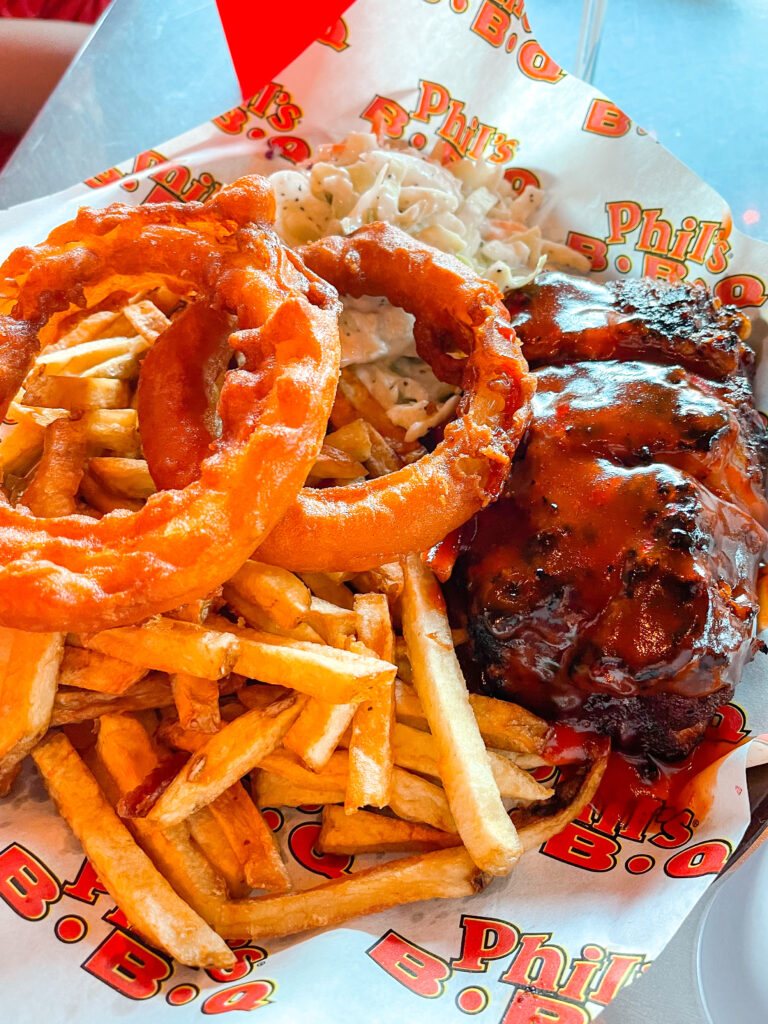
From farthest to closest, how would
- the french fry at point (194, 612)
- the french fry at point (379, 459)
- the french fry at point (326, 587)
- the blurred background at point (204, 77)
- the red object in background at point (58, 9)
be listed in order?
the red object in background at point (58, 9) < the blurred background at point (204, 77) < the french fry at point (379, 459) < the french fry at point (326, 587) < the french fry at point (194, 612)

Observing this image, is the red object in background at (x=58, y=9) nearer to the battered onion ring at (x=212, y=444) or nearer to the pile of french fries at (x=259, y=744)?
the battered onion ring at (x=212, y=444)

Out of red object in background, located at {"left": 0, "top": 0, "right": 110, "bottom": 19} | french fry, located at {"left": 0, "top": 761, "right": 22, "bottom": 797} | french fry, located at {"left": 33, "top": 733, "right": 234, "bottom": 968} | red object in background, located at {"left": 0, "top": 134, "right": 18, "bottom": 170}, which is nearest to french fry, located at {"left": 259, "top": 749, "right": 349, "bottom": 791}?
french fry, located at {"left": 33, "top": 733, "right": 234, "bottom": 968}

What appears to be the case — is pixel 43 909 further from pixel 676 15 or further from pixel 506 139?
pixel 676 15

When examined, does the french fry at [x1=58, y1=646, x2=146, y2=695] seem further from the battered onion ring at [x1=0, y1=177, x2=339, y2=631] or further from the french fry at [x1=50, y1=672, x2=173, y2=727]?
the battered onion ring at [x1=0, y1=177, x2=339, y2=631]

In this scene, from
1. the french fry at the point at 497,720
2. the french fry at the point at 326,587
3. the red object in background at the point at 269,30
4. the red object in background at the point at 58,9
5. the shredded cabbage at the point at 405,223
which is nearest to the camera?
the french fry at the point at 497,720

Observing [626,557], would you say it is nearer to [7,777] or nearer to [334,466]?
[334,466]

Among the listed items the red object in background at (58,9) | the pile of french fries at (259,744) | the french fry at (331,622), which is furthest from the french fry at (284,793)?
the red object in background at (58,9)
